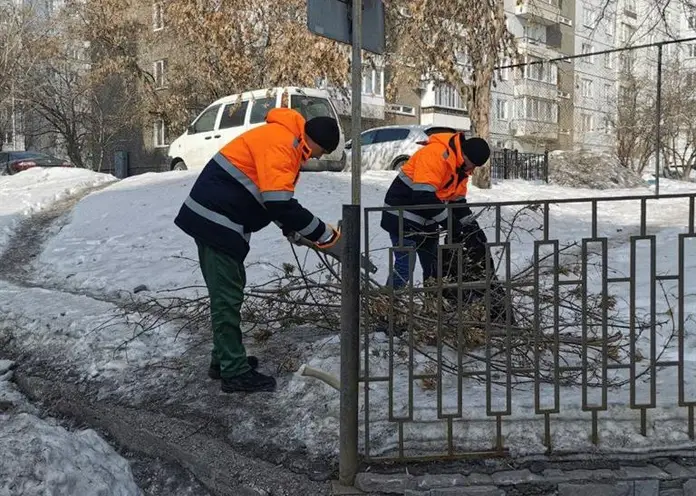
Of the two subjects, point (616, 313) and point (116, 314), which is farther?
point (116, 314)

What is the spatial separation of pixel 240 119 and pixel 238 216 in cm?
1134

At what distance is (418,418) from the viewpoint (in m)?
3.21

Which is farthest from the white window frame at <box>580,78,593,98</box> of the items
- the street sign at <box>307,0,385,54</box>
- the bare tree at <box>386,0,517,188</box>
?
the street sign at <box>307,0,385,54</box>

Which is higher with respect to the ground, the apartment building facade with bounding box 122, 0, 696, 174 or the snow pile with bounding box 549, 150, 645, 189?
the apartment building facade with bounding box 122, 0, 696, 174

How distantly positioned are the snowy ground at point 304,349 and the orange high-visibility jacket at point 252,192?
0.74 metres

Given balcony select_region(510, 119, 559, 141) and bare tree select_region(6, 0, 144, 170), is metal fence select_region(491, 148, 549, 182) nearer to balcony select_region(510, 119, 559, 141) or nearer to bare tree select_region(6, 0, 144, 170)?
balcony select_region(510, 119, 559, 141)

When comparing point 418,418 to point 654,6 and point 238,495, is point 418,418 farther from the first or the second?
point 654,6

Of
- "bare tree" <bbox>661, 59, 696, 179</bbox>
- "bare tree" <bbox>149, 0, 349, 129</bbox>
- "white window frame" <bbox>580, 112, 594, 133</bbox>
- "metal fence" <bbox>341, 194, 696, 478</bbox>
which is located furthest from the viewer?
"white window frame" <bbox>580, 112, 594, 133</bbox>

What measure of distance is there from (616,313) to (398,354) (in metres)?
1.29

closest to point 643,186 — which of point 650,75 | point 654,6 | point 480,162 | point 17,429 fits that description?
point 650,75

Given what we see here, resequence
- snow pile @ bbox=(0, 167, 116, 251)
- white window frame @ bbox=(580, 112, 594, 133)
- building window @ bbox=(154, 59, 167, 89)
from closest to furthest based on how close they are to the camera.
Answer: snow pile @ bbox=(0, 167, 116, 251), building window @ bbox=(154, 59, 167, 89), white window frame @ bbox=(580, 112, 594, 133)

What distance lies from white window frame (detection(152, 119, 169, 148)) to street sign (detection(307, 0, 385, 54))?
71.7 ft

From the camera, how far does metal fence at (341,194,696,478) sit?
3.05 meters

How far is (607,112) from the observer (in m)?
30.6
